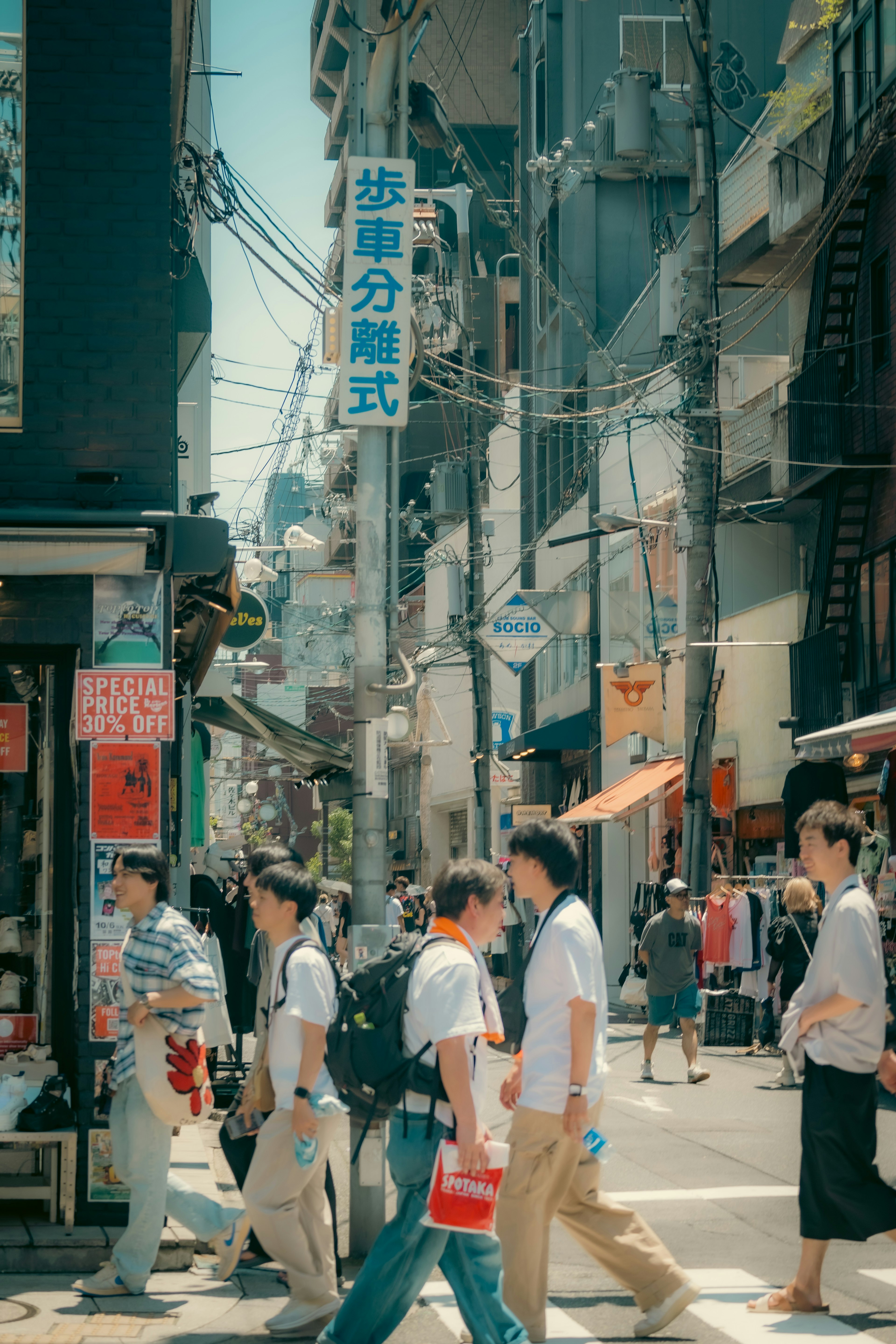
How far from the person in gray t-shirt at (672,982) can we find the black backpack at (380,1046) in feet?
32.1

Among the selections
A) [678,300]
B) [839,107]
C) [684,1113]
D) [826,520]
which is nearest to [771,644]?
[826,520]

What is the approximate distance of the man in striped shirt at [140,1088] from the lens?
6.87 meters

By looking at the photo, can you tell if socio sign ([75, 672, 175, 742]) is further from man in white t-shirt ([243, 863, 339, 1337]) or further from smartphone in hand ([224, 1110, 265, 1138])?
smartphone in hand ([224, 1110, 265, 1138])

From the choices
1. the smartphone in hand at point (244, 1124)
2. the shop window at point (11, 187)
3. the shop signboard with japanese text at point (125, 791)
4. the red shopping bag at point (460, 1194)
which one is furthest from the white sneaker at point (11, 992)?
the red shopping bag at point (460, 1194)

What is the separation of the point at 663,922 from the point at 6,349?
9041 millimetres

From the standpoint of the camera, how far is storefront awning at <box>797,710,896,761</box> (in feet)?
44.5

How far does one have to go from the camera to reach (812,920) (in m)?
14.6

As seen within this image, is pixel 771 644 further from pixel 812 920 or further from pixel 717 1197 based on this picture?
pixel 717 1197

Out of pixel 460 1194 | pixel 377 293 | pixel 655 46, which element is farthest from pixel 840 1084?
pixel 655 46

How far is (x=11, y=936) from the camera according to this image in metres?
9.09

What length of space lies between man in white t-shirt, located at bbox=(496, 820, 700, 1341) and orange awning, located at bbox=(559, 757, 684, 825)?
18.7 m

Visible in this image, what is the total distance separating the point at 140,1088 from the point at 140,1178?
15.4 inches

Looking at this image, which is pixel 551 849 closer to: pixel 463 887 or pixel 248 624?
pixel 463 887

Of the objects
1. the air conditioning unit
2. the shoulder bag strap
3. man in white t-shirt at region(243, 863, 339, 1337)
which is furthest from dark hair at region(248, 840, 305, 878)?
the air conditioning unit
